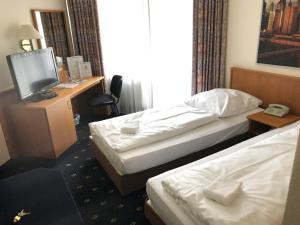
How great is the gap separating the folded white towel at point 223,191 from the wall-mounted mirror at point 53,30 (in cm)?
307

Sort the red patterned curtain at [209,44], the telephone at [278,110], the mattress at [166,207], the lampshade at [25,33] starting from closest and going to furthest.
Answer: the mattress at [166,207], the telephone at [278,110], the lampshade at [25,33], the red patterned curtain at [209,44]

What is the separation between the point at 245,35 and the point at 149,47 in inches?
56.1

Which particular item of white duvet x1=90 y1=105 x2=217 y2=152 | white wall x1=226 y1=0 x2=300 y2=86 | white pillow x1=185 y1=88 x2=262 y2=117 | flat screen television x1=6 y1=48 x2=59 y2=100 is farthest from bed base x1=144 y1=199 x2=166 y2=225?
white wall x1=226 y1=0 x2=300 y2=86

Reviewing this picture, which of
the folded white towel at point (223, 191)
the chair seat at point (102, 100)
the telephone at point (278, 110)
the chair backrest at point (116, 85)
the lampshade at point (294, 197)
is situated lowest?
the chair seat at point (102, 100)

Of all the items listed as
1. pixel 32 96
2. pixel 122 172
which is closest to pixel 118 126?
pixel 122 172

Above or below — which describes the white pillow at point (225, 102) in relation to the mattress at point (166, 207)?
above

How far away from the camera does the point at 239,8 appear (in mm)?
2926

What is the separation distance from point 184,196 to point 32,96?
2.30 metres

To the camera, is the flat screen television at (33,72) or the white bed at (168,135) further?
the flat screen television at (33,72)

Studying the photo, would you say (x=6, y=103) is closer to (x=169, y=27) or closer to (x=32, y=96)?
(x=32, y=96)

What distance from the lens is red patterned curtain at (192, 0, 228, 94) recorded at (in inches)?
119

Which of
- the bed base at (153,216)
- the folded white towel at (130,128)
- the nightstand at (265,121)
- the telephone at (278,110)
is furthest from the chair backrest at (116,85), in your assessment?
A: the bed base at (153,216)

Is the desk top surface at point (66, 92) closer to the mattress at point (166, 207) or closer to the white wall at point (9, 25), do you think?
the white wall at point (9, 25)

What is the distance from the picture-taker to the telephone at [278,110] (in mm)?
2545
